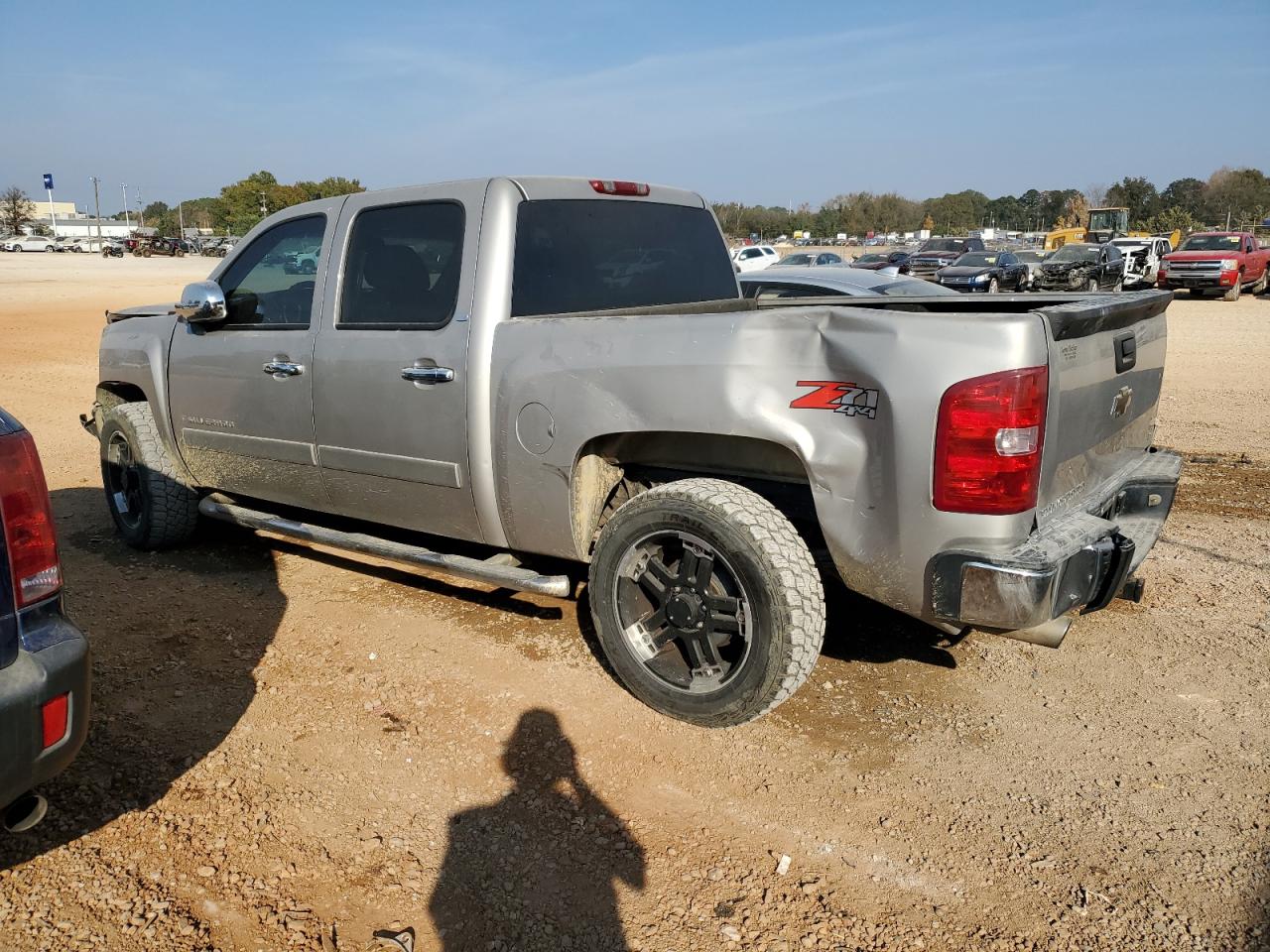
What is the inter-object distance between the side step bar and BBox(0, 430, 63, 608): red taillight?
178cm

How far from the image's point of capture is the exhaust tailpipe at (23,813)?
2.48 metres

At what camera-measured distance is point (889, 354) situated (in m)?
3.01

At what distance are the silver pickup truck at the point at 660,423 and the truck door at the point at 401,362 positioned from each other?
13 mm

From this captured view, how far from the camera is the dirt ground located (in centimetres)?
267

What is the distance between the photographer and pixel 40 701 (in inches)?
93.0

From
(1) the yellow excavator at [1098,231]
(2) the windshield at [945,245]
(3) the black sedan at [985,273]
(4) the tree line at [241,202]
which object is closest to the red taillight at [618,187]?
(3) the black sedan at [985,273]

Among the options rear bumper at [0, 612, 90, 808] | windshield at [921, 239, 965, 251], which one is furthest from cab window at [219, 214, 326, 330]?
windshield at [921, 239, 965, 251]

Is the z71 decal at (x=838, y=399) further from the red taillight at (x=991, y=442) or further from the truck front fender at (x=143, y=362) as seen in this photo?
the truck front fender at (x=143, y=362)

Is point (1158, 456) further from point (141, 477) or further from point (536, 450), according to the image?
point (141, 477)

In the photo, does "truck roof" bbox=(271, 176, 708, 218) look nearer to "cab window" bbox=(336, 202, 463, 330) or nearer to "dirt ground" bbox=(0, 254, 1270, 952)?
"cab window" bbox=(336, 202, 463, 330)

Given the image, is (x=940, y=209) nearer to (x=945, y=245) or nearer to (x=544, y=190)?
(x=945, y=245)

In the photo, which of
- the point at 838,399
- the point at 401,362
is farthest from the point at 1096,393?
the point at 401,362

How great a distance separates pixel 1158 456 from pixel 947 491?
1845 millimetres

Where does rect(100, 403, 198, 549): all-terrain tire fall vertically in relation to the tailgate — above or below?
below
